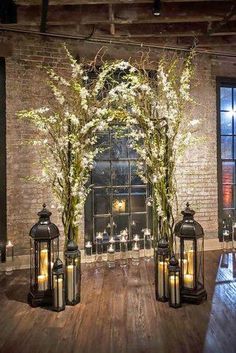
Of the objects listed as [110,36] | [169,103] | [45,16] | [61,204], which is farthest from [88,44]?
[61,204]

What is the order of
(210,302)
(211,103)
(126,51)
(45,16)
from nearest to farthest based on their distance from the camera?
(210,302) → (45,16) → (126,51) → (211,103)

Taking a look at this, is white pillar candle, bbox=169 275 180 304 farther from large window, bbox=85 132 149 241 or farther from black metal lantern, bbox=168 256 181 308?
large window, bbox=85 132 149 241

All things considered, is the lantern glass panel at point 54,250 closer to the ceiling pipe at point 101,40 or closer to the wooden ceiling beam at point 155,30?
the ceiling pipe at point 101,40

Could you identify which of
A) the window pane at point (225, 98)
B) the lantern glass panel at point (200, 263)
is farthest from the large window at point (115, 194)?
the window pane at point (225, 98)

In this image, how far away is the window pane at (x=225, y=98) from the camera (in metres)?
5.86

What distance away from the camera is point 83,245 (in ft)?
16.4

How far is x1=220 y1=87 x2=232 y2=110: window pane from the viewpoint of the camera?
5859mm

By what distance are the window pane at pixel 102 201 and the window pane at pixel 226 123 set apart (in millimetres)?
2436

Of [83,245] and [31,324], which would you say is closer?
[31,324]

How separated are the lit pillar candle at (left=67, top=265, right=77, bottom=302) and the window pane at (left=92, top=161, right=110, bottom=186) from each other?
76.5 inches

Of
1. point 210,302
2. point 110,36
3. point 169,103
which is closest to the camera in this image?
point 210,302

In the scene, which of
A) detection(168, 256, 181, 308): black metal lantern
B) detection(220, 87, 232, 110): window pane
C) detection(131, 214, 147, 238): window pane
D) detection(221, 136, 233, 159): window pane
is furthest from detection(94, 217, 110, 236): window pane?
detection(220, 87, 232, 110): window pane

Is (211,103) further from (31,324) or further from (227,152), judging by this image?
(31,324)

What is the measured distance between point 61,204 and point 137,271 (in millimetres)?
1584
